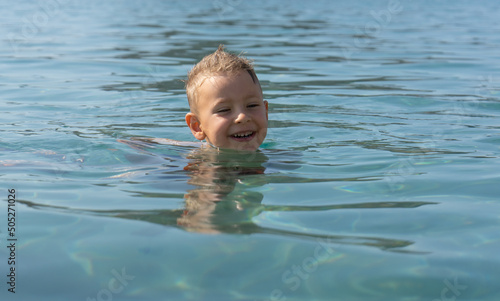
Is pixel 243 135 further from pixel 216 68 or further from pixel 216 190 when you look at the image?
pixel 216 190

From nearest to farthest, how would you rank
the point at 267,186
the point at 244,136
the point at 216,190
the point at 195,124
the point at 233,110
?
the point at 216,190
the point at 267,186
the point at 233,110
the point at 244,136
the point at 195,124

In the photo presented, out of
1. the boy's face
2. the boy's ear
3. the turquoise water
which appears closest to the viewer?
the turquoise water

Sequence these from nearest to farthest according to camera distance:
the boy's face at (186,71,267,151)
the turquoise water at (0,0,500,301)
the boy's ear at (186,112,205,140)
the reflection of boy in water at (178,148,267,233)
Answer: the turquoise water at (0,0,500,301) < the reflection of boy in water at (178,148,267,233) < the boy's face at (186,71,267,151) < the boy's ear at (186,112,205,140)

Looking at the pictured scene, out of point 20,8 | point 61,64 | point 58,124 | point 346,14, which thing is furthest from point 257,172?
point 20,8

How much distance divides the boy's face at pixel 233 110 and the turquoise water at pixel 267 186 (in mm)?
158

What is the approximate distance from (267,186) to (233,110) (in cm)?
82

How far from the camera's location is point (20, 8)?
66.2 ft

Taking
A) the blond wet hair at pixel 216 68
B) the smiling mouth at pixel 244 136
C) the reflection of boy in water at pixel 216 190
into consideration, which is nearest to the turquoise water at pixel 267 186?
the reflection of boy in water at pixel 216 190

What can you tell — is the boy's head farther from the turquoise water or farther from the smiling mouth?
the turquoise water

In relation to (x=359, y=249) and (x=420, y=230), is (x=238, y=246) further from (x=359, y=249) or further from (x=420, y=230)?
(x=420, y=230)

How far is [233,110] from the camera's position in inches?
180

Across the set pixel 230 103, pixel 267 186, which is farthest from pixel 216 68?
pixel 267 186

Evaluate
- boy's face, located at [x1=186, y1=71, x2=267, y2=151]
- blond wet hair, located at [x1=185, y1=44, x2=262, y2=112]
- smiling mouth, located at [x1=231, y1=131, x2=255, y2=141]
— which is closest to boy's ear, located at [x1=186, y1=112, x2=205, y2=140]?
blond wet hair, located at [x1=185, y1=44, x2=262, y2=112]

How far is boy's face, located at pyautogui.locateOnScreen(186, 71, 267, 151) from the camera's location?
180 inches
